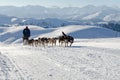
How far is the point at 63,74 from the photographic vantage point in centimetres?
1185

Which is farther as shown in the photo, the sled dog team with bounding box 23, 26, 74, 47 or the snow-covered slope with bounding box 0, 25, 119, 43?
the snow-covered slope with bounding box 0, 25, 119, 43

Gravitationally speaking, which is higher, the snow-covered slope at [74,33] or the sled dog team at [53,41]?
the sled dog team at [53,41]

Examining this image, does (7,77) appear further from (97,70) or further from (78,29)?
(78,29)

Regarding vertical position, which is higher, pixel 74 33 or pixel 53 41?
pixel 53 41

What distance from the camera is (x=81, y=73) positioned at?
12031mm

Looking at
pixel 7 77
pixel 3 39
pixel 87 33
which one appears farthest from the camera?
pixel 3 39

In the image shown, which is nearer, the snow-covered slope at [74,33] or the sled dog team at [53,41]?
the sled dog team at [53,41]

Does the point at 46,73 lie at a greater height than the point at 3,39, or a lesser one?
greater

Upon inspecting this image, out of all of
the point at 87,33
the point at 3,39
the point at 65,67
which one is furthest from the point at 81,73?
the point at 3,39

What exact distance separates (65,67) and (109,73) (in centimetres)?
241

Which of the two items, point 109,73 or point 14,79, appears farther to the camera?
point 109,73

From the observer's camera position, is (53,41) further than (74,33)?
No

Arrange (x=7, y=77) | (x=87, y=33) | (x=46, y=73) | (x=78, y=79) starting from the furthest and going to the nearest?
1. (x=87, y=33)
2. (x=46, y=73)
3. (x=7, y=77)
4. (x=78, y=79)

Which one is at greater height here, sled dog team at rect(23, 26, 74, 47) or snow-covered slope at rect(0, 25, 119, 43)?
sled dog team at rect(23, 26, 74, 47)
